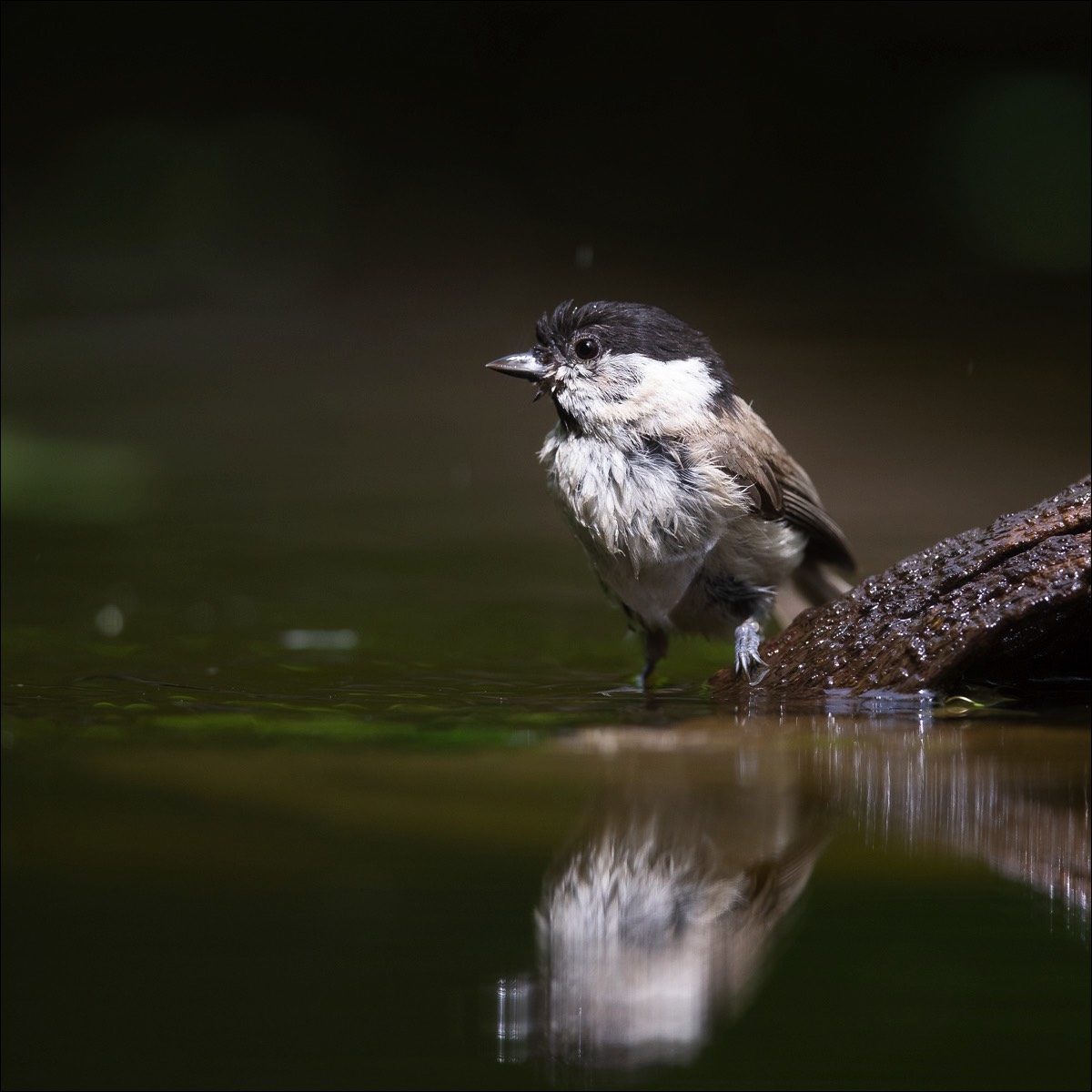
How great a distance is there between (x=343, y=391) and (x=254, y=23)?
284 cm

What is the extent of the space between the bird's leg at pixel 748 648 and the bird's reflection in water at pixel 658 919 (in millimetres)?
839

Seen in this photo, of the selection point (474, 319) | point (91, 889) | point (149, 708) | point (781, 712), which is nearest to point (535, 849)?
point (91, 889)

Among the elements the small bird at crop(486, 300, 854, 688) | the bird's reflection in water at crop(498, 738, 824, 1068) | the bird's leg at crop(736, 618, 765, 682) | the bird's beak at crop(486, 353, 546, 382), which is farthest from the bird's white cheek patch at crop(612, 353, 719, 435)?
the bird's reflection in water at crop(498, 738, 824, 1068)

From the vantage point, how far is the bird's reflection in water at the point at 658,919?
4.23 ft

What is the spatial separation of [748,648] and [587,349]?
718 mm

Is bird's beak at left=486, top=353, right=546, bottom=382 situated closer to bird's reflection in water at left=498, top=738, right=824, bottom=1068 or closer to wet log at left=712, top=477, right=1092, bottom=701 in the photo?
wet log at left=712, top=477, right=1092, bottom=701

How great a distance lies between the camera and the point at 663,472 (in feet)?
8.63

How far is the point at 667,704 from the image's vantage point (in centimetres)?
245

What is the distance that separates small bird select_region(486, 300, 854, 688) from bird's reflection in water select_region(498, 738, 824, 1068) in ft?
3.07

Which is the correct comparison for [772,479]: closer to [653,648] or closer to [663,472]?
[663,472]

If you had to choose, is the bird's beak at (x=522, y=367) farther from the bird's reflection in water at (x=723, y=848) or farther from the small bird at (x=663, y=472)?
the bird's reflection in water at (x=723, y=848)

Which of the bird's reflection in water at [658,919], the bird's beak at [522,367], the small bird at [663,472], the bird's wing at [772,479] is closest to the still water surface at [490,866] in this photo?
the bird's reflection in water at [658,919]

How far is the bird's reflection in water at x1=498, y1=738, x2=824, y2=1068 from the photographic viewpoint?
1.29 metres

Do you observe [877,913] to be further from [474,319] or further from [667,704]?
[474,319]
